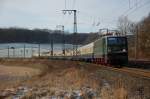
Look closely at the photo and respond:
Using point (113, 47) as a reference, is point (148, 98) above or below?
below

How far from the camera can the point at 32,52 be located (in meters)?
140

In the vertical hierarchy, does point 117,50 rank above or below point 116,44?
below

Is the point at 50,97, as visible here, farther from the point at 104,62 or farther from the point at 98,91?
the point at 104,62

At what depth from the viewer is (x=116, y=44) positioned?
134 feet

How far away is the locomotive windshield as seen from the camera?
4066cm

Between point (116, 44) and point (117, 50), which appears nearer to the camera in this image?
point (117, 50)

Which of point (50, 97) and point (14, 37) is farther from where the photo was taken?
point (14, 37)

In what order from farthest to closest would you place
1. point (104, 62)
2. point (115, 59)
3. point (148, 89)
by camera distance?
point (104, 62) < point (115, 59) < point (148, 89)

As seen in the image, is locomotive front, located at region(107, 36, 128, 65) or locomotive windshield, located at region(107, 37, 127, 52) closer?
locomotive front, located at region(107, 36, 128, 65)

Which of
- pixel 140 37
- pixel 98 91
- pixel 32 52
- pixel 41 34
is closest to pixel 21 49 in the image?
pixel 32 52

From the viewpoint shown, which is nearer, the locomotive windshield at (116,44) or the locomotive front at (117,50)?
the locomotive front at (117,50)

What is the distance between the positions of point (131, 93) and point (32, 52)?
413 ft

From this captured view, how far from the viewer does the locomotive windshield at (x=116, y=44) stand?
40656 millimetres

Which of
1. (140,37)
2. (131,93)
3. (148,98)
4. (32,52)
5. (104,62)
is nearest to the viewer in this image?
(148,98)
